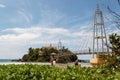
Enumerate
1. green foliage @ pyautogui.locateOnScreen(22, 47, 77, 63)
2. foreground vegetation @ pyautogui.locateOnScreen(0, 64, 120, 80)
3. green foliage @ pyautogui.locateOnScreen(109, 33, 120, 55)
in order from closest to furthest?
foreground vegetation @ pyautogui.locateOnScreen(0, 64, 120, 80) < green foliage @ pyautogui.locateOnScreen(109, 33, 120, 55) < green foliage @ pyautogui.locateOnScreen(22, 47, 77, 63)

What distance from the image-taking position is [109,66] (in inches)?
349

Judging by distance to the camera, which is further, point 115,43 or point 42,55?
point 42,55

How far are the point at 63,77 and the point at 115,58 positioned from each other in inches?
65.9

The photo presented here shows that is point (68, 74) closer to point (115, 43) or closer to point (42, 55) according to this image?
point (115, 43)

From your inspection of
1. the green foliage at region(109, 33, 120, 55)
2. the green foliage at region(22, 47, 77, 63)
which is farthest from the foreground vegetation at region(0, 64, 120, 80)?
the green foliage at region(22, 47, 77, 63)

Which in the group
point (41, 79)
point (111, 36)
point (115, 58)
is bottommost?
point (41, 79)

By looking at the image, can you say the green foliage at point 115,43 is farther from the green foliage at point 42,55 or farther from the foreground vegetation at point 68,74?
the green foliage at point 42,55

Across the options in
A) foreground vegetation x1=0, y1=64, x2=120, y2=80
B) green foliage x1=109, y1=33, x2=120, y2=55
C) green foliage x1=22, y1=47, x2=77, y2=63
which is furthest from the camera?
green foliage x1=22, y1=47, x2=77, y2=63

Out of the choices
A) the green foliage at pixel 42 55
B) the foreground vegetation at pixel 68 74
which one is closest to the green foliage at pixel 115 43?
the foreground vegetation at pixel 68 74

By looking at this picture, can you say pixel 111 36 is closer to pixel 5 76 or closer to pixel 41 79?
pixel 41 79

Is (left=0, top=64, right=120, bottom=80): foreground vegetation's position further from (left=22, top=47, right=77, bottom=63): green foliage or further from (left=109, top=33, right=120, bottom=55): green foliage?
(left=22, top=47, right=77, bottom=63): green foliage

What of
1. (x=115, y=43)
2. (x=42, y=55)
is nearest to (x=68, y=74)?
(x=115, y=43)

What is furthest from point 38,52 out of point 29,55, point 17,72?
point 17,72

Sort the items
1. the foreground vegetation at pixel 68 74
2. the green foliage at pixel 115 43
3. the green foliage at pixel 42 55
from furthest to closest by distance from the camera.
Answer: the green foliage at pixel 42 55 → the green foliage at pixel 115 43 → the foreground vegetation at pixel 68 74
